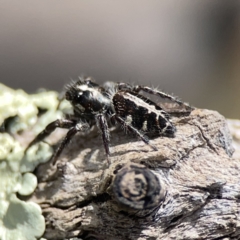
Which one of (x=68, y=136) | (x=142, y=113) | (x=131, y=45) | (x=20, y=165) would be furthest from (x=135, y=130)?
(x=131, y=45)

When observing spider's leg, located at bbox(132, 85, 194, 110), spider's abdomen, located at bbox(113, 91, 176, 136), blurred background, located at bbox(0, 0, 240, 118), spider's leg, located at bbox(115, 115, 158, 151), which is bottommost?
spider's leg, located at bbox(115, 115, 158, 151)

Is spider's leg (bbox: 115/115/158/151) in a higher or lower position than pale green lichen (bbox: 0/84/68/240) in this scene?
higher

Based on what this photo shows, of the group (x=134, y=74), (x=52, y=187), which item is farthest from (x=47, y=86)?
(x=52, y=187)

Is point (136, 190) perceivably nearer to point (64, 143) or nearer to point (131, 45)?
point (64, 143)

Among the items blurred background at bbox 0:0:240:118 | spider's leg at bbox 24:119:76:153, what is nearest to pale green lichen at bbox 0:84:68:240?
spider's leg at bbox 24:119:76:153

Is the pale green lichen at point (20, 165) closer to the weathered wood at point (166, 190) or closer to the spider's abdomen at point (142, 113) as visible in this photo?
the weathered wood at point (166, 190)

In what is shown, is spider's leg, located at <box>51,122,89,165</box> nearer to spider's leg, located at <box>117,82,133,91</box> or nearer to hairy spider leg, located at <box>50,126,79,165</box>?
hairy spider leg, located at <box>50,126,79,165</box>
